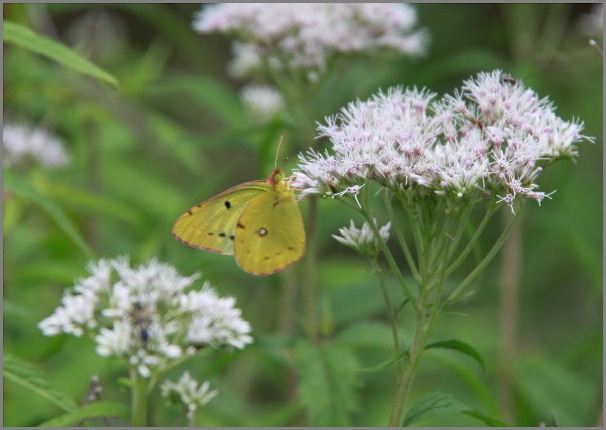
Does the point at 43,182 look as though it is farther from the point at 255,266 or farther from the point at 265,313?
the point at 255,266

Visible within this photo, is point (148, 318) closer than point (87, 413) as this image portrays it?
No

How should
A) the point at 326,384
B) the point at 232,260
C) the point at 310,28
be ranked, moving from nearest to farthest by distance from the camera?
the point at 326,384
the point at 310,28
the point at 232,260

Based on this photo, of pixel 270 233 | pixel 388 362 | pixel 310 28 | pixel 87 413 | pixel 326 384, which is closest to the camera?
pixel 388 362

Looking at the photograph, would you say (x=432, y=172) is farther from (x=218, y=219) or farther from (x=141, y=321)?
(x=141, y=321)

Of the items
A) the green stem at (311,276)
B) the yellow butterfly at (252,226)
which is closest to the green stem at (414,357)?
the yellow butterfly at (252,226)

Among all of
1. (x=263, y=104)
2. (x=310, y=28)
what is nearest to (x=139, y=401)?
(x=310, y=28)

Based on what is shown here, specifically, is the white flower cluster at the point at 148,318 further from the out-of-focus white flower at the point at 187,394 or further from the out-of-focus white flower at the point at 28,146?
the out-of-focus white flower at the point at 28,146
